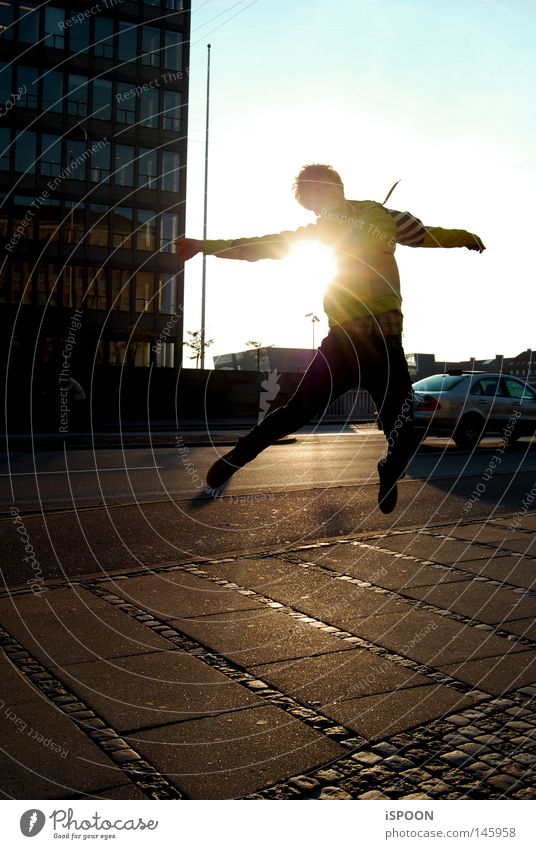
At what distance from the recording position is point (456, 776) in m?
3.49

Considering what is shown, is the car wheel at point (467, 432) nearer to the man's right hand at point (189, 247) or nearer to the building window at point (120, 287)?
the man's right hand at point (189, 247)

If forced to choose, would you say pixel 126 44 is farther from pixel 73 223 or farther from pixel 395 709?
pixel 395 709

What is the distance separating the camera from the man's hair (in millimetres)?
3584

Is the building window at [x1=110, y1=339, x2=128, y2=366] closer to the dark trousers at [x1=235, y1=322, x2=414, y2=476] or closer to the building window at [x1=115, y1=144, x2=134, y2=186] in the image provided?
the building window at [x1=115, y1=144, x2=134, y2=186]

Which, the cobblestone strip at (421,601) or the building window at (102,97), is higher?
the building window at (102,97)

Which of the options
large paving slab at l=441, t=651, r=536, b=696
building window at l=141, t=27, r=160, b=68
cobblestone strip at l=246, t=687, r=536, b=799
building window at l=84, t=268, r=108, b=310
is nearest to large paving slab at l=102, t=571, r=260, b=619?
large paving slab at l=441, t=651, r=536, b=696

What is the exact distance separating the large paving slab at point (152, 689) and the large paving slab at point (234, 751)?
128 mm

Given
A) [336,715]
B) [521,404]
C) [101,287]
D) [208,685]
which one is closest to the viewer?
[336,715]

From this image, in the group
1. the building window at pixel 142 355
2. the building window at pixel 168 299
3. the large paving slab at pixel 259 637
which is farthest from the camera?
the building window at pixel 168 299

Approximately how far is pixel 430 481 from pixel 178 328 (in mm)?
43399

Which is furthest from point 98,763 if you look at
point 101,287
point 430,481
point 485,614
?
point 101,287

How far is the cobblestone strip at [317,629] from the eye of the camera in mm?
4590

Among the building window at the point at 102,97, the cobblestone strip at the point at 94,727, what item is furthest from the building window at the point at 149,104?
the cobblestone strip at the point at 94,727
